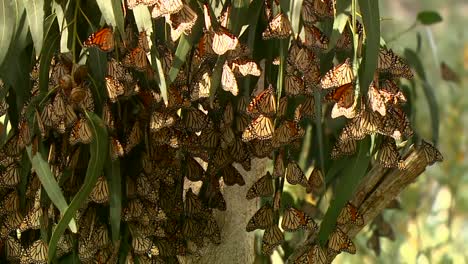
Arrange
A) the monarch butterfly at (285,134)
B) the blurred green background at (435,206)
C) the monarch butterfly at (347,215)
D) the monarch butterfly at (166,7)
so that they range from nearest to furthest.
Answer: the monarch butterfly at (166,7)
the monarch butterfly at (285,134)
the monarch butterfly at (347,215)
the blurred green background at (435,206)

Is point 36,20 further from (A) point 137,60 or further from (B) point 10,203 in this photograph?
(B) point 10,203

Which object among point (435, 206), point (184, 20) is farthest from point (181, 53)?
point (435, 206)

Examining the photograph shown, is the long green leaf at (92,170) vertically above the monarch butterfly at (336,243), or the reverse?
the long green leaf at (92,170)

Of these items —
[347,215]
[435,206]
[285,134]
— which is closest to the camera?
[285,134]

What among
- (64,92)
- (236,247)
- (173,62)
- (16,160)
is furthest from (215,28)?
(236,247)

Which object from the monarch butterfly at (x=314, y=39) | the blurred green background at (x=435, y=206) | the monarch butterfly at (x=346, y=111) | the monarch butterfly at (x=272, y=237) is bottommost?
the blurred green background at (x=435, y=206)

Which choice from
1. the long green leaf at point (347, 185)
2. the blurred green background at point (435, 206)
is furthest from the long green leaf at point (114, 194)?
the blurred green background at point (435, 206)

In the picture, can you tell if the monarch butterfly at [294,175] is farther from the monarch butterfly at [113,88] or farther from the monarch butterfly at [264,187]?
the monarch butterfly at [113,88]
